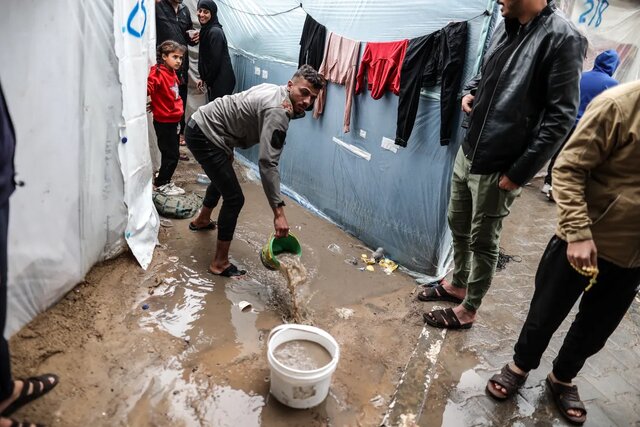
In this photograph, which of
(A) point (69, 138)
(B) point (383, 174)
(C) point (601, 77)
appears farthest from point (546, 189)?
(A) point (69, 138)

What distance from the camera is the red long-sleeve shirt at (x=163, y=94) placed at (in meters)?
3.94

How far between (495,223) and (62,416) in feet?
8.44

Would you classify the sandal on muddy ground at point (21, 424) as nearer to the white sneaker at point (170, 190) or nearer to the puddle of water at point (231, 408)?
the puddle of water at point (231, 408)

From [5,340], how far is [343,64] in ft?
11.8

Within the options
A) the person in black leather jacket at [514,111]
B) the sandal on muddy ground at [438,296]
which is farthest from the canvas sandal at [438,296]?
the person in black leather jacket at [514,111]

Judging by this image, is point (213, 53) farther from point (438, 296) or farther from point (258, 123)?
point (438, 296)

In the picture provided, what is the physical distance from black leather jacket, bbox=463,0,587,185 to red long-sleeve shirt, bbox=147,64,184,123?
2.92m

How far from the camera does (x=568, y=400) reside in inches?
96.0

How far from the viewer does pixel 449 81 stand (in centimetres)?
Result: 323

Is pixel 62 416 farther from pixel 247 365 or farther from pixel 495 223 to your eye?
pixel 495 223

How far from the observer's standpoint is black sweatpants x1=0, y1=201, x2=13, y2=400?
5.35 feet

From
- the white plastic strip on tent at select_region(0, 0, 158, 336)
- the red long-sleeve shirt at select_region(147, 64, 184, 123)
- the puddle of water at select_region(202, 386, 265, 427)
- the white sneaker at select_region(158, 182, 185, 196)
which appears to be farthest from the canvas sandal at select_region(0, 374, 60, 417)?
the red long-sleeve shirt at select_region(147, 64, 184, 123)

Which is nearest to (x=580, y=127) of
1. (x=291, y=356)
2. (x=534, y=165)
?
(x=534, y=165)

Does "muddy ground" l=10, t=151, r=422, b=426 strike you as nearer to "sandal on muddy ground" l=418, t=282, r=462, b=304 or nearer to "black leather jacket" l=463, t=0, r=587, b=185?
"sandal on muddy ground" l=418, t=282, r=462, b=304
